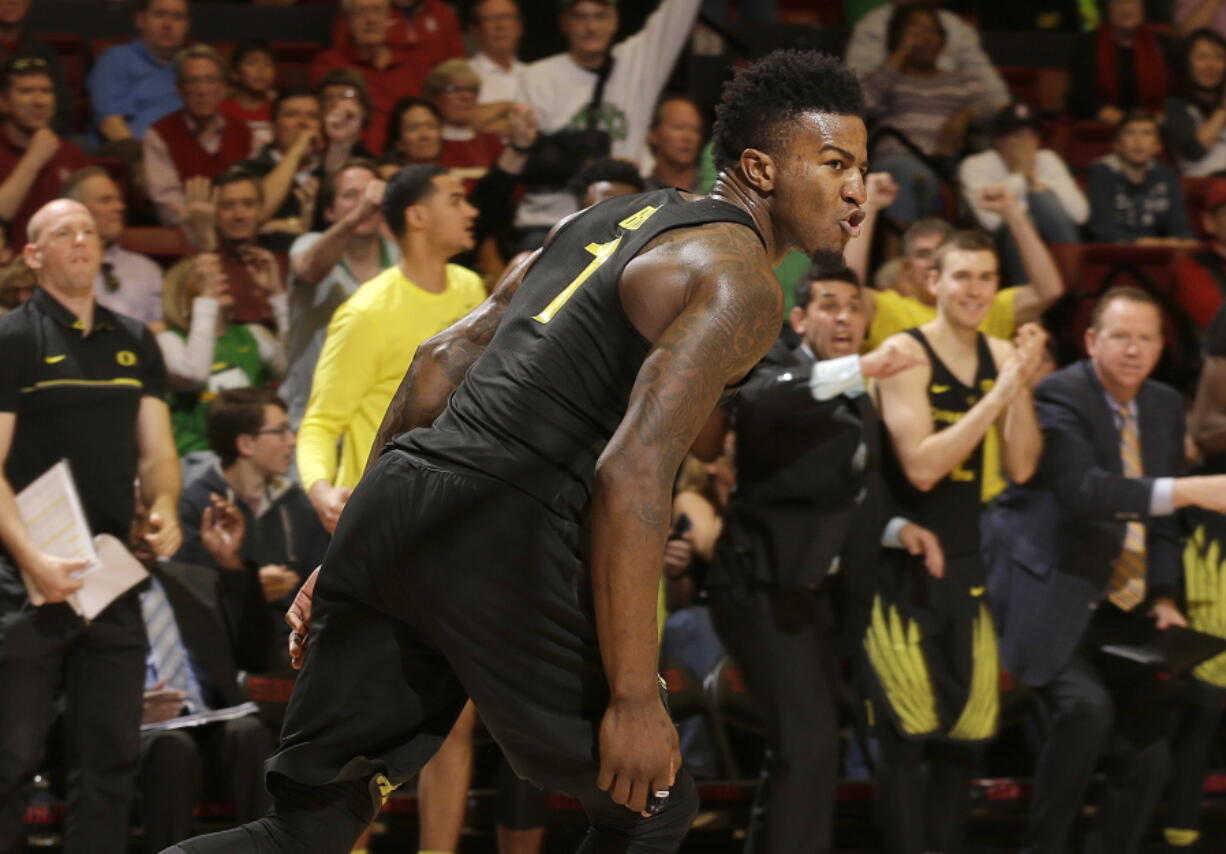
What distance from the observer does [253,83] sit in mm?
7664

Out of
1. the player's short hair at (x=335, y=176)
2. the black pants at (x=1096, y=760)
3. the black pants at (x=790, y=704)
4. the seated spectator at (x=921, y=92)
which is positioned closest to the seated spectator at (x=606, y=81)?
the seated spectator at (x=921, y=92)

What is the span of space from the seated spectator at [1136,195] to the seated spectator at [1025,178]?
15cm

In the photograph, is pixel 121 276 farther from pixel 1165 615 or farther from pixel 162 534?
pixel 1165 615

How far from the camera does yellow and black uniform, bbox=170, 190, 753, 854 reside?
9.07 ft

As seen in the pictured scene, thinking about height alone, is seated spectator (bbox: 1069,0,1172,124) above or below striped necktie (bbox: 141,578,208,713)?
above

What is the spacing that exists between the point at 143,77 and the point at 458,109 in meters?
1.47

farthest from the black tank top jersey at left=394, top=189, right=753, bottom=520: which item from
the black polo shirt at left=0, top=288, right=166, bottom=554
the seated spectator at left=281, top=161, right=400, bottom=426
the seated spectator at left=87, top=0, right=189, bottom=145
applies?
the seated spectator at left=87, top=0, right=189, bottom=145

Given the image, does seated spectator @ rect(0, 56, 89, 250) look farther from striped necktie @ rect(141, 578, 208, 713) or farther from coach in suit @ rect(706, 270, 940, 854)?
coach in suit @ rect(706, 270, 940, 854)

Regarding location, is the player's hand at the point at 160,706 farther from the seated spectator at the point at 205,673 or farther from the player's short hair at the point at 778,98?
the player's short hair at the point at 778,98

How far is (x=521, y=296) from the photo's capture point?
2.91 meters

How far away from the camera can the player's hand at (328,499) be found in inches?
179

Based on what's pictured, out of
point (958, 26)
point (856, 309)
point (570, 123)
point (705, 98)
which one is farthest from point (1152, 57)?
point (856, 309)

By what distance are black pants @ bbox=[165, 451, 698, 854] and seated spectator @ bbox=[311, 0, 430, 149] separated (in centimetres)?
496

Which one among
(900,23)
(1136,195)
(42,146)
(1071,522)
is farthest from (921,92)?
(42,146)
